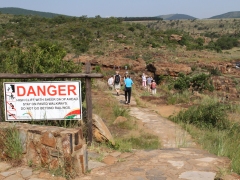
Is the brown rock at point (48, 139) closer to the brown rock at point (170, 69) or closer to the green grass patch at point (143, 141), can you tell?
the green grass patch at point (143, 141)

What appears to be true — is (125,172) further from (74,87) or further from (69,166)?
(74,87)

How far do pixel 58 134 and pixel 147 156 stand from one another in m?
1.78

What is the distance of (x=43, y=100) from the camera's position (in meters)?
5.88

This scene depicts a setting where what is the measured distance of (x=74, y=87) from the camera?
580 cm

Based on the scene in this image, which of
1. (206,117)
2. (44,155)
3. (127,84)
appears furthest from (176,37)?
(44,155)

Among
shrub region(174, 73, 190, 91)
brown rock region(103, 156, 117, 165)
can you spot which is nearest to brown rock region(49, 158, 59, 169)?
brown rock region(103, 156, 117, 165)

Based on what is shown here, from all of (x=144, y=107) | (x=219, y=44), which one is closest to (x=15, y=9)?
(x=219, y=44)

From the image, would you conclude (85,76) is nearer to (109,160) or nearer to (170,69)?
(109,160)

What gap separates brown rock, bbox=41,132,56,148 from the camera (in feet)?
15.3

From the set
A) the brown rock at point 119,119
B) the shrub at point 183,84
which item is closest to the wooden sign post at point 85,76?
the brown rock at point 119,119

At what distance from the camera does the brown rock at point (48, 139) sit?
4677 millimetres

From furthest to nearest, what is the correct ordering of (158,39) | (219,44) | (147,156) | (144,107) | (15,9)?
(15,9), (219,44), (158,39), (144,107), (147,156)

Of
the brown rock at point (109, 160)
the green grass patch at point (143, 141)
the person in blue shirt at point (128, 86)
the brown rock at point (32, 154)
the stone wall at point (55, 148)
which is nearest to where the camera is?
the stone wall at point (55, 148)

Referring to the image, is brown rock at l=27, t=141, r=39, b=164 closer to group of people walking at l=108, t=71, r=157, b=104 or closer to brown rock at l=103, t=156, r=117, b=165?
brown rock at l=103, t=156, r=117, b=165
